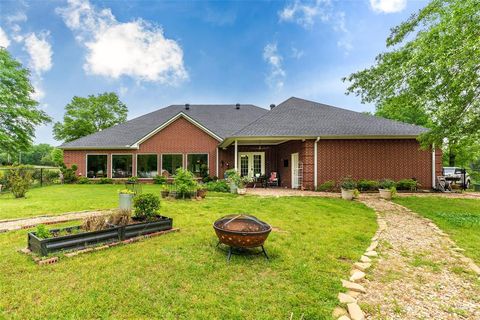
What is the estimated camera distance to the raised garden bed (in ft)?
12.1

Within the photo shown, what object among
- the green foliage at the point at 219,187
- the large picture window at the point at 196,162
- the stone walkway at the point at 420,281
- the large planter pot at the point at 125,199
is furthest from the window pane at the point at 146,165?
the stone walkway at the point at 420,281

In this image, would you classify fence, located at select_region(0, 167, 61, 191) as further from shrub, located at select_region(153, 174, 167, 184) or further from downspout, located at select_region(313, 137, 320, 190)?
downspout, located at select_region(313, 137, 320, 190)

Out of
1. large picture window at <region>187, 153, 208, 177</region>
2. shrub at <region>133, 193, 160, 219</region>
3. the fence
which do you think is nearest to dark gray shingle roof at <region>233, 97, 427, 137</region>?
large picture window at <region>187, 153, 208, 177</region>

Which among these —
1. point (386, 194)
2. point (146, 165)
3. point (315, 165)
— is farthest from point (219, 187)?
point (146, 165)

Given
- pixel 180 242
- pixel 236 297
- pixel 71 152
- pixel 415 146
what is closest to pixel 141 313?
pixel 236 297

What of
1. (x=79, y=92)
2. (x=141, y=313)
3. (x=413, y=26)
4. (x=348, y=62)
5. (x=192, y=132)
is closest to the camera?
(x=141, y=313)

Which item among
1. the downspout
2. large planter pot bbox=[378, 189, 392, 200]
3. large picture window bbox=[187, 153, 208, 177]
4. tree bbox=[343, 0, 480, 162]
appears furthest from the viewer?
large picture window bbox=[187, 153, 208, 177]

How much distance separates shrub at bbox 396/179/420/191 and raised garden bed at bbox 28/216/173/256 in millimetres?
11416

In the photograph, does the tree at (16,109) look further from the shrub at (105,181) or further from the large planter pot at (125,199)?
the large planter pot at (125,199)

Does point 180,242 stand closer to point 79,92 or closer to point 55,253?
point 55,253

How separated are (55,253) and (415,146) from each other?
1462 cm

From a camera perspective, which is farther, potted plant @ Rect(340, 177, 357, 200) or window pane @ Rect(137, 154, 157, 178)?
window pane @ Rect(137, 154, 157, 178)

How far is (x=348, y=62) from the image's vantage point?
1487 centimetres

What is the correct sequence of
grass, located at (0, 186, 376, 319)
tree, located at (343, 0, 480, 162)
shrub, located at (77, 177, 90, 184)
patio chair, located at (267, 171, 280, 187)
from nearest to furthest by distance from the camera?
grass, located at (0, 186, 376, 319)
tree, located at (343, 0, 480, 162)
patio chair, located at (267, 171, 280, 187)
shrub, located at (77, 177, 90, 184)
